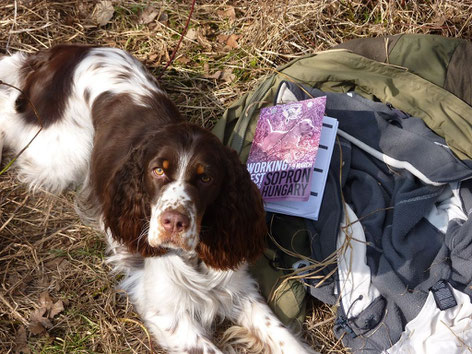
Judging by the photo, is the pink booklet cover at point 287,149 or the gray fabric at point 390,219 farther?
the pink booklet cover at point 287,149

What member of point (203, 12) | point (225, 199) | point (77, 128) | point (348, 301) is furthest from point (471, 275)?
point (203, 12)

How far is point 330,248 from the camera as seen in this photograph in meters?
3.47

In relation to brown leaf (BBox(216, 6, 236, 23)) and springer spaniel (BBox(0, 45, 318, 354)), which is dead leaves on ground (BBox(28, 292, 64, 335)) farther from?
brown leaf (BBox(216, 6, 236, 23))

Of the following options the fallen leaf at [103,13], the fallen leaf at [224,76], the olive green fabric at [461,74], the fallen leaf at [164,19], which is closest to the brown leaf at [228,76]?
the fallen leaf at [224,76]

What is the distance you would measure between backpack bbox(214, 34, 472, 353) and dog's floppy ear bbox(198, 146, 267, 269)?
425mm

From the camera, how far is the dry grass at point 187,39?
3.70 m

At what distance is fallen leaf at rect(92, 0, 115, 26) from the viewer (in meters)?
4.86

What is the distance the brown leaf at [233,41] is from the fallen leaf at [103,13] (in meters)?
1.02

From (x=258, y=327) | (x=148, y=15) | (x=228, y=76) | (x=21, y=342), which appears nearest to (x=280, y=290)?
(x=258, y=327)

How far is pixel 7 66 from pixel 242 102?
5.40 feet

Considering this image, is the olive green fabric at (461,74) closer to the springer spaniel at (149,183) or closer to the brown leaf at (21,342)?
the springer spaniel at (149,183)

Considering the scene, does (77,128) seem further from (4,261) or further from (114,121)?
(4,261)

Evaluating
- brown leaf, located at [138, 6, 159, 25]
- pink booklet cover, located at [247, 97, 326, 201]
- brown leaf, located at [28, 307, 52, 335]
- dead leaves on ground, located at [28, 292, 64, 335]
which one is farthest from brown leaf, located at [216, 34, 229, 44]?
brown leaf, located at [28, 307, 52, 335]

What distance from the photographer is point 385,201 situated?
12.0 feet
